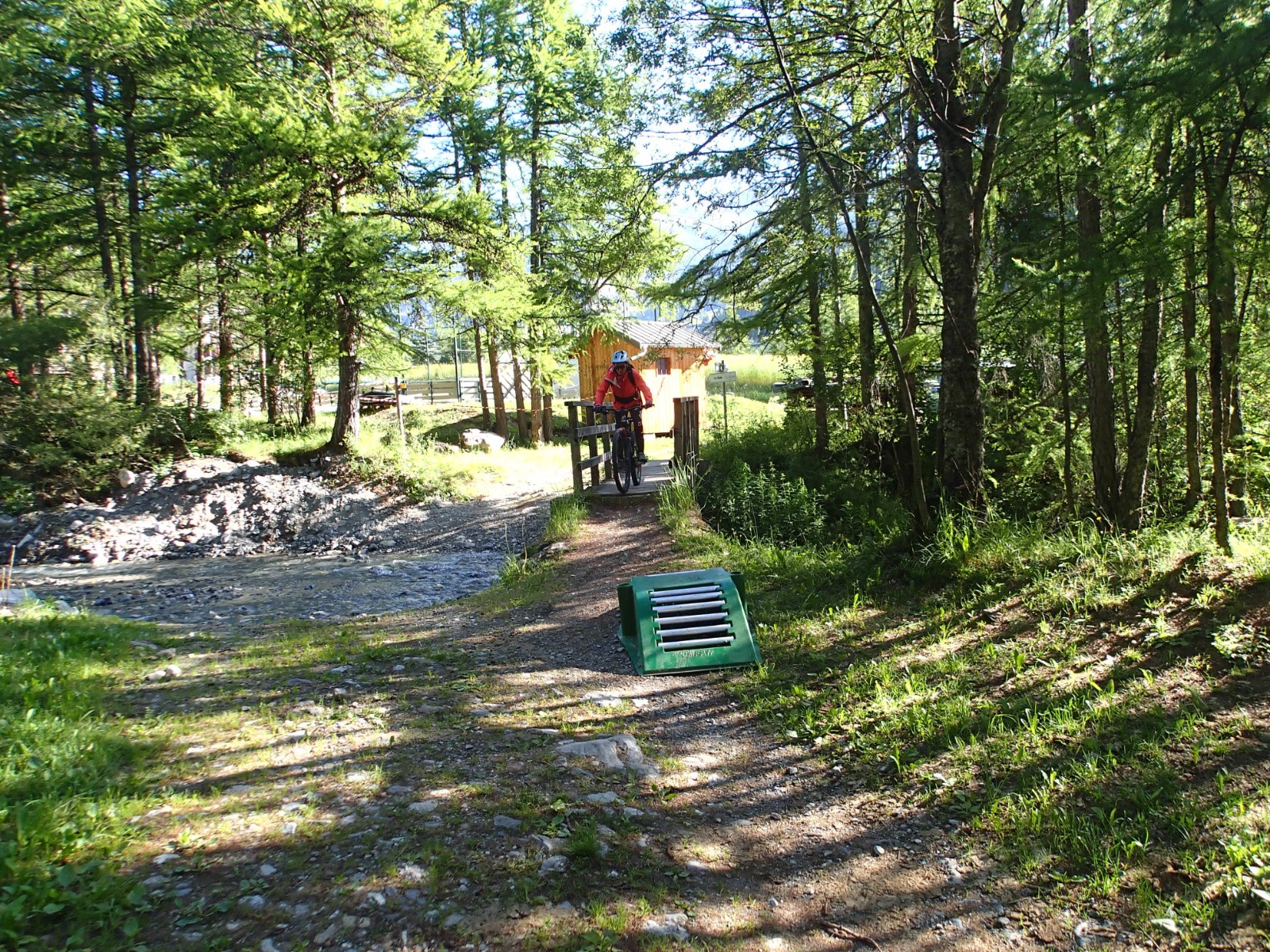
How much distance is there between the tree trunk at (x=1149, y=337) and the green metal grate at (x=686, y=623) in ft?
12.0

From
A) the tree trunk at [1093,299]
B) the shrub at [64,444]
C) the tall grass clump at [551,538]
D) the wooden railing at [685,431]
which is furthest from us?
the shrub at [64,444]

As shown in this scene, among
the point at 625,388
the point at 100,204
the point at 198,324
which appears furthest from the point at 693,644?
the point at 100,204

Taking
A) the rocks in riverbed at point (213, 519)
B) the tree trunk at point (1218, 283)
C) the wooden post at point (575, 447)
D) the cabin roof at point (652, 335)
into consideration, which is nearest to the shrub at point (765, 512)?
the wooden post at point (575, 447)

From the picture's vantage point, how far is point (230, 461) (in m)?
18.0

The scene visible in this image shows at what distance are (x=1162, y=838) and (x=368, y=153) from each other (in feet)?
54.2

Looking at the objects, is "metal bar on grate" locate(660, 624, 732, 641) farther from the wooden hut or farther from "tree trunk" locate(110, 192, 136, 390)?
the wooden hut

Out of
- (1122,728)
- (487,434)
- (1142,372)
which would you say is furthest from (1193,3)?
(487,434)

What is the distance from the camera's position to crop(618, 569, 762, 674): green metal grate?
568 cm

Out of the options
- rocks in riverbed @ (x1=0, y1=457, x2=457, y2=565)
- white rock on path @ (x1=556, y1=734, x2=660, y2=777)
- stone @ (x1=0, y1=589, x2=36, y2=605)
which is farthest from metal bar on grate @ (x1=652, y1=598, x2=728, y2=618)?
rocks in riverbed @ (x1=0, y1=457, x2=457, y2=565)

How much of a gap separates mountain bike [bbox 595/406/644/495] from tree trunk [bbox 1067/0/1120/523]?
6.07 metres

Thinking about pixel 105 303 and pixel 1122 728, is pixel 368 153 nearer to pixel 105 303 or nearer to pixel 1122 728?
pixel 105 303

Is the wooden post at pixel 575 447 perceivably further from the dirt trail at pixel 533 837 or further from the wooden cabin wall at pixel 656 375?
the wooden cabin wall at pixel 656 375

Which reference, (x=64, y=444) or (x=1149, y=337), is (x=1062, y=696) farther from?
(x=64, y=444)

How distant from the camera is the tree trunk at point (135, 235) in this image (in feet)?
58.8
